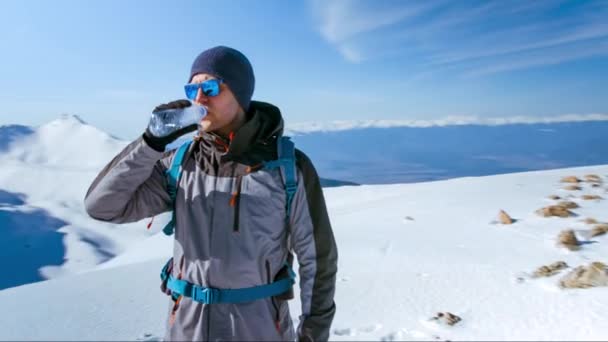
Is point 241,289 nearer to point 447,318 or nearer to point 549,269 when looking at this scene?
point 447,318

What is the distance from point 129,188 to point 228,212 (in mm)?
466

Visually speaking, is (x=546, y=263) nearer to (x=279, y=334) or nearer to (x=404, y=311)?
(x=404, y=311)

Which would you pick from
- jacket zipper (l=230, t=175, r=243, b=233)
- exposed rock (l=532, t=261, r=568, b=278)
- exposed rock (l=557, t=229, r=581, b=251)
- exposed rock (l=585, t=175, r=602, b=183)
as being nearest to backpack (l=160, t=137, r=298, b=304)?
jacket zipper (l=230, t=175, r=243, b=233)

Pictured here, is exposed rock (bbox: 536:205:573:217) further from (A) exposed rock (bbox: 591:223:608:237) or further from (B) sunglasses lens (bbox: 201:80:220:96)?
(B) sunglasses lens (bbox: 201:80:220:96)

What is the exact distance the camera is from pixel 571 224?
8.52 m

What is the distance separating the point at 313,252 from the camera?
5.85ft

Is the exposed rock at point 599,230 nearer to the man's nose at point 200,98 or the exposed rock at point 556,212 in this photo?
Result: the exposed rock at point 556,212

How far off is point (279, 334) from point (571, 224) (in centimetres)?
938

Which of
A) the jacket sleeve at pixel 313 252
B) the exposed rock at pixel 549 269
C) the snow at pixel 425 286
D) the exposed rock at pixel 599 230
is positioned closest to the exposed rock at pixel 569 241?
the snow at pixel 425 286

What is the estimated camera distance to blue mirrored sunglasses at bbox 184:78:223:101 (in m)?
1.70

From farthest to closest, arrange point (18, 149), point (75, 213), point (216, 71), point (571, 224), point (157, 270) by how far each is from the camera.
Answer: point (18, 149) → point (75, 213) → point (571, 224) → point (157, 270) → point (216, 71)

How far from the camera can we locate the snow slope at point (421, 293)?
13.9ft

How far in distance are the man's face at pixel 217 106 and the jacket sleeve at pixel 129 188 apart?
0.88ft

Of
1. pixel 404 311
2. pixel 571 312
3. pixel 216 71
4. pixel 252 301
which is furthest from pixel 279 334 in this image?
pixel 571 312
